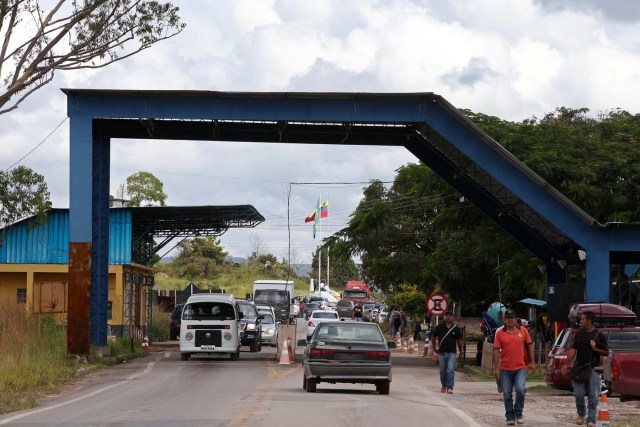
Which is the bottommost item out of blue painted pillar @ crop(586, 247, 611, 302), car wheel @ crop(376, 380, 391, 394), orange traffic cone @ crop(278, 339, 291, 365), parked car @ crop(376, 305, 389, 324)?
parked car @ crop(376, 305, 389, 324)

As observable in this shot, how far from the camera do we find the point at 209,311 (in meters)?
36.1

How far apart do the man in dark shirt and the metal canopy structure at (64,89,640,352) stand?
53.4ft

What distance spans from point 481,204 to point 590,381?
21.6 metres

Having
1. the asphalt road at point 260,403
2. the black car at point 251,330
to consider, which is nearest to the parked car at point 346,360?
the asphalt road at point 260,403

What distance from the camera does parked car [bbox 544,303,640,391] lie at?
22062mm

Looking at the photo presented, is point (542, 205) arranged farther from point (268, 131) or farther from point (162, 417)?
point (162, 417)

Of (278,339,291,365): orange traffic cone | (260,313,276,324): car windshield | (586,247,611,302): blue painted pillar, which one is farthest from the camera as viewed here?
(260,313,276,324): car windshield

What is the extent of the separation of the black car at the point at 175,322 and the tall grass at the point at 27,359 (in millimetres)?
19212

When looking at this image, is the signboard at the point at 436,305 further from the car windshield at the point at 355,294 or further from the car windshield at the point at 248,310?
the car windshield at the point at 355,294

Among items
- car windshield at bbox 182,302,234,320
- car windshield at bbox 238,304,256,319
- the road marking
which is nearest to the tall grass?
the road marking

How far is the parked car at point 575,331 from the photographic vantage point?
2206 centimetres

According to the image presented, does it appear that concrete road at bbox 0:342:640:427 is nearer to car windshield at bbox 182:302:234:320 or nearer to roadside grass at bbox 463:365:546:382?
roadside grass at bbox 463:365:546:382

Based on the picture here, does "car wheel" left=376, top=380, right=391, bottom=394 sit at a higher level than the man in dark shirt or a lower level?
lower

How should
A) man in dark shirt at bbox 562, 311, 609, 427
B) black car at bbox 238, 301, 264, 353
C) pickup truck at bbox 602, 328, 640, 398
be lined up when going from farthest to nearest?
black car at bbox 238, 301, 264, 353
pickup truck at bbox 602, 328, 640, 398
man in dark shirt at bbox 562, 311, 609, 427
